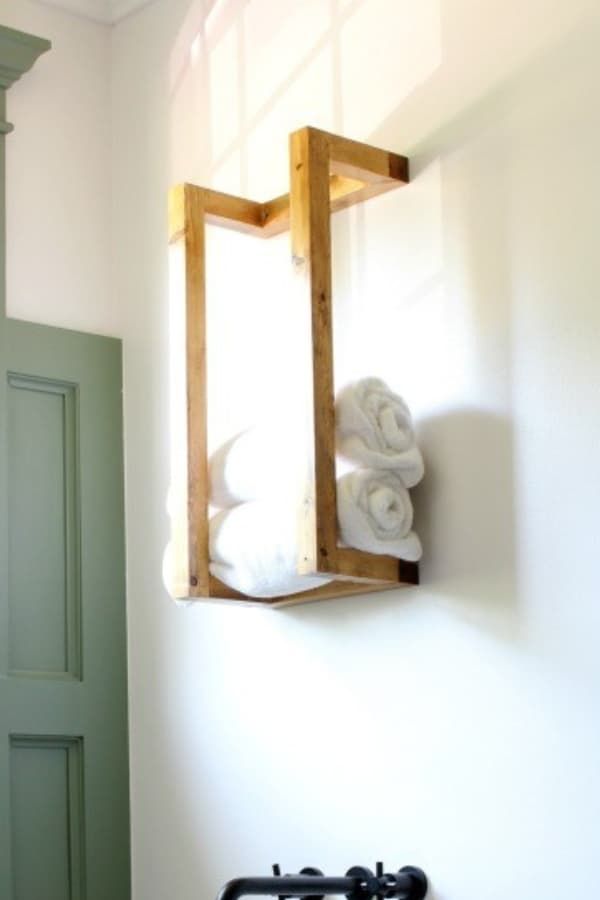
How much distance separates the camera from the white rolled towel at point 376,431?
2242 mm

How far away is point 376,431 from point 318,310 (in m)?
0.18

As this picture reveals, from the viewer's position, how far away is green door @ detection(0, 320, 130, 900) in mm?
2680

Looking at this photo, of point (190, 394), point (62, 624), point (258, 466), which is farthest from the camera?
point (62, 624)

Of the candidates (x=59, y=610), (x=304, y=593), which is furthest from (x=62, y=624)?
(x=304, y=593)

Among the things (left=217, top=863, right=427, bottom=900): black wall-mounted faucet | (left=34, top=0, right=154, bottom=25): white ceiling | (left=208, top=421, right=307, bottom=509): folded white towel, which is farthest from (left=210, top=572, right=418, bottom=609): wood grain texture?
(left=34, top=0, right=154, bottom=25): white ceiling

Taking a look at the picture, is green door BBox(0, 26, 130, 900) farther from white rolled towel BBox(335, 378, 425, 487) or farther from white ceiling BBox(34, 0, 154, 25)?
white rolled towel BBox(335, 378, 425, 487)

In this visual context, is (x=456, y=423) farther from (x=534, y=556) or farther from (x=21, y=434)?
(x=21, y=434)

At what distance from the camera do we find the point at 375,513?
2229 millimetres

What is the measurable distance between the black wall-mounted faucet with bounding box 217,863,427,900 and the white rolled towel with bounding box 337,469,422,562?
424 millimetres

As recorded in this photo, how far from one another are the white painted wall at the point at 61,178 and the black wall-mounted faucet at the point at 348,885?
1.12 m

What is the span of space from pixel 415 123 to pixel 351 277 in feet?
0.79

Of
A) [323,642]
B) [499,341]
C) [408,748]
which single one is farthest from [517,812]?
[499,341]

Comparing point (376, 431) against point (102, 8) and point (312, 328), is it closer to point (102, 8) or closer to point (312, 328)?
point (312, 328)

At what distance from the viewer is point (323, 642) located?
2.47 meters
